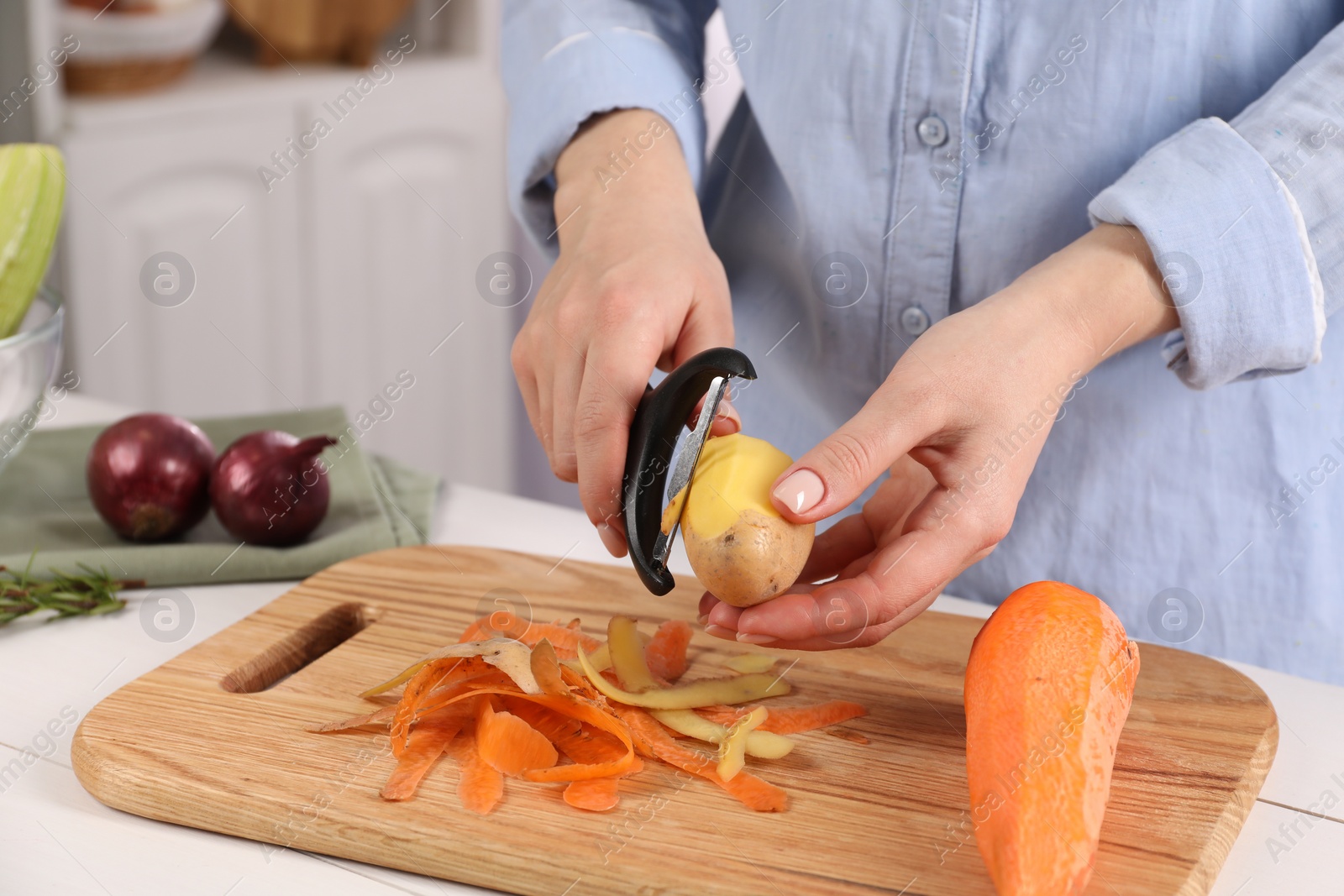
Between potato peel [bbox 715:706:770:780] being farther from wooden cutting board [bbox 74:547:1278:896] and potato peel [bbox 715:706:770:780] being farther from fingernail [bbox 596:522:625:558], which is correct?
fingernail [bbox 596:522:625:558]

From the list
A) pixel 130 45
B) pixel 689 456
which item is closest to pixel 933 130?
pixel 689 456

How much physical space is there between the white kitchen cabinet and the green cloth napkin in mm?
1128

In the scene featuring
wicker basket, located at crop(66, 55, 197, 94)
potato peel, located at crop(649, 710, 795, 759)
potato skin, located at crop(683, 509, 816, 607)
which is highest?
wicker basket, located at crop(66, 55, 197, 94)

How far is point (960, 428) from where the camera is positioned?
864mm

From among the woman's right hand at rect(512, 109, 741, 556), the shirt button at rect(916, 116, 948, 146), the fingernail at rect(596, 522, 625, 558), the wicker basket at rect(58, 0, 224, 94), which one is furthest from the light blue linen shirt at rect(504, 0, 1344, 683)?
the wicker basket at rect(58, 0, 224, 94)

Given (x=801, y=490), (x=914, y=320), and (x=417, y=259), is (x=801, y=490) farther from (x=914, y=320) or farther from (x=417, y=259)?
(x=417, y=259)

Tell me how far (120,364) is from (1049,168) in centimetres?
210

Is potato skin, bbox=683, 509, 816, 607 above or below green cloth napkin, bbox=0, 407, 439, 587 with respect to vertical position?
above

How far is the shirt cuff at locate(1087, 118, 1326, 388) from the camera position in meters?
0.92

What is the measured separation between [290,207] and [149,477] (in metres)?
1.65

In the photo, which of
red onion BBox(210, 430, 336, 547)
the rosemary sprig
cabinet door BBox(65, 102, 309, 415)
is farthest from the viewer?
cabinet door BBox(65, 102, 309, 415)

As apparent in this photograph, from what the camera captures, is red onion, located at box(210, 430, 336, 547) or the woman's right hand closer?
the woman's right hand

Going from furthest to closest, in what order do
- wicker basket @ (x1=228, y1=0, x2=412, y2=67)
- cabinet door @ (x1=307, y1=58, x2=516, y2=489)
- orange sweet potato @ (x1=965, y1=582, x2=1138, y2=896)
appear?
cabinet door @ (x1=307, y1=58, x2=516, y2=489), wicker basket @ (x1=228, y1=0, x2=412, y2=67), orange sweet potato @ (x1=965, y1=582, x2=1138, y2=896)

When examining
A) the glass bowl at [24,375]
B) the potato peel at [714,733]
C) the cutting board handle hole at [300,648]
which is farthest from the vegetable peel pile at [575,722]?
the glass bowl at [24,375]
